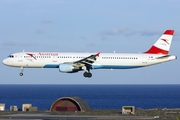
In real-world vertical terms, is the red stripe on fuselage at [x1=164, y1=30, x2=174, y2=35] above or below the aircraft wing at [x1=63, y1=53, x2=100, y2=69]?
above

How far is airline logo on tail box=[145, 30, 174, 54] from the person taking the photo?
314 ft

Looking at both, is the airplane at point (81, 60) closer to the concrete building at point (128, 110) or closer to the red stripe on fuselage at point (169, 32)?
the red stripe on fuselage at point (169, 32)

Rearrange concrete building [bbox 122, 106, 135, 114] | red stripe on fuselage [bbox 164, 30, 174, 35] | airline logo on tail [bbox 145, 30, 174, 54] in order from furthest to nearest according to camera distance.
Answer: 1. red stripe on fuselage [bbox 164, 30, 174, 35]
2. airline logo on tail [bbox 145, 30, 174, 54]
3. concrete building [bbox 122, 106, 135, 114]

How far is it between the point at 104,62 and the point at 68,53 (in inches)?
264

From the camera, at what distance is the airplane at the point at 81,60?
299 feet

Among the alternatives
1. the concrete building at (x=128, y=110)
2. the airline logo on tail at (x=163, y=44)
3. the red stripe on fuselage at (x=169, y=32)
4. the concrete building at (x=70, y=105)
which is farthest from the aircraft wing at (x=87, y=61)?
the red stripe on fuselage at (x=169, y=32)

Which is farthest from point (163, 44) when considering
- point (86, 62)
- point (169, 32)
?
point (86, 62)

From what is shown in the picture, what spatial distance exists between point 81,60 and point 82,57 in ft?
6.61

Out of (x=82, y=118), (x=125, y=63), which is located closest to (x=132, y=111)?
(x=125, y=63)

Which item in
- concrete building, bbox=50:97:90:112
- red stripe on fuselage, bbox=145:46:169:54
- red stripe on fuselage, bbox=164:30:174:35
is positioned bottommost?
concrete building, bbox=50:97:90:112

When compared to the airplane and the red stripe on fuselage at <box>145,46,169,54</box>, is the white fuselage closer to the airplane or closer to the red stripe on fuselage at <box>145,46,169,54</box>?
→ the airplane

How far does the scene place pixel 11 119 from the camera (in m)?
70.2

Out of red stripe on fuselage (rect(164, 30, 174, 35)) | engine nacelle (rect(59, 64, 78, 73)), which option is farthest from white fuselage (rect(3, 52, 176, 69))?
red stripe on fuselage (rect(164, 30, 174, 35))

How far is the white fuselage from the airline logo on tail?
288cm
